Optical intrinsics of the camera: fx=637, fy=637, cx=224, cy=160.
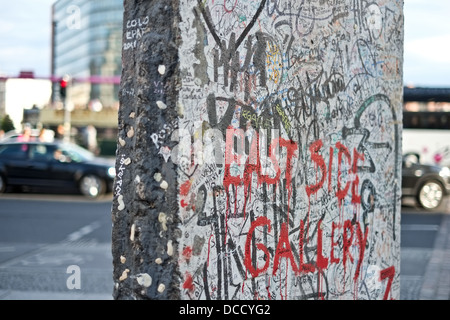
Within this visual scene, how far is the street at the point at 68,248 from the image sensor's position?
6586mm

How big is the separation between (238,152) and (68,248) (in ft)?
22.4

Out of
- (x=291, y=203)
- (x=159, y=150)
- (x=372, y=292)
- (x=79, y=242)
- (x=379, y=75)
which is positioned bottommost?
(x=79, y=242)

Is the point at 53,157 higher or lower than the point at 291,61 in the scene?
lower

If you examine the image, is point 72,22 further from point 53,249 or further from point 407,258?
point 407,258

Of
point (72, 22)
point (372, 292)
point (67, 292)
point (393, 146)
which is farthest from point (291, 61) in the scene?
point (67, 292)

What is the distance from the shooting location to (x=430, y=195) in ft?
49.1

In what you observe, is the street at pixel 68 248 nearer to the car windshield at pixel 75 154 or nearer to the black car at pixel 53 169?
the black car at pixel 53 169

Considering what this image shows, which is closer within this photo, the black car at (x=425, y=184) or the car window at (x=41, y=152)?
the black car at (x=425, y=184)

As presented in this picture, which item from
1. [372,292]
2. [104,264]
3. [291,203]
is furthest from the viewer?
[104,264]

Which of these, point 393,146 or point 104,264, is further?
point 104,264

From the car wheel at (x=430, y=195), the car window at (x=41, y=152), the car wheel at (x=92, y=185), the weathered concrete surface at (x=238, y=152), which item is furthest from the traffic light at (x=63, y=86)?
the weathered concrete surface at (x=238, y=152)

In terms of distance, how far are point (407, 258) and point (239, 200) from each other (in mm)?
6359

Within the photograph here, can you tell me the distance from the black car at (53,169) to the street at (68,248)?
0.99 metres

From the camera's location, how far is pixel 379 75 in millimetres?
3857
